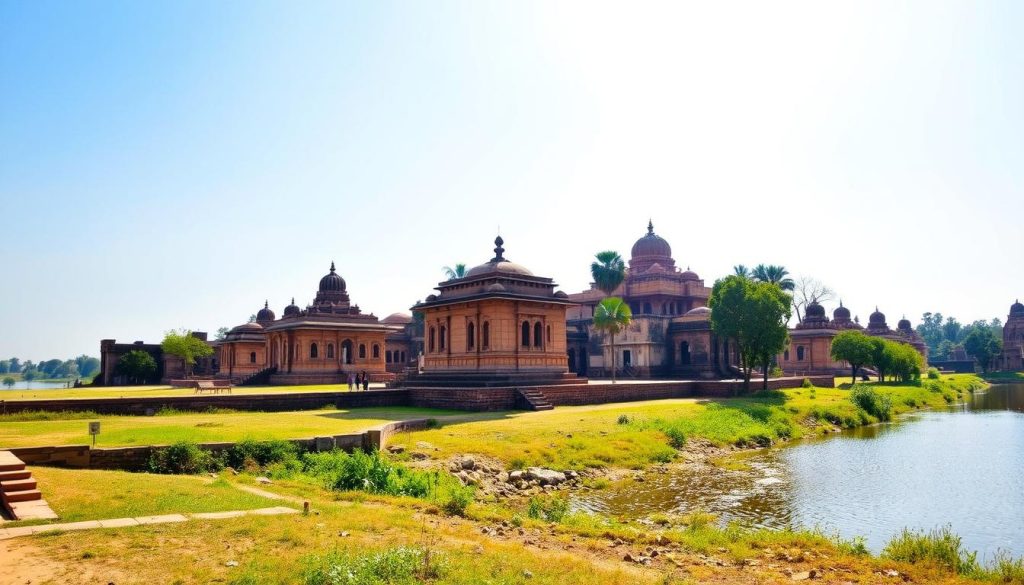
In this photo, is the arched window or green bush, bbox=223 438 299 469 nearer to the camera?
green bush, bbox=223 438 299 469

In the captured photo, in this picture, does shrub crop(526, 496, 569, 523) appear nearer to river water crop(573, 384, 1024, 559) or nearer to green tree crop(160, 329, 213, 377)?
river water crop(573, 384, 1024, 559)

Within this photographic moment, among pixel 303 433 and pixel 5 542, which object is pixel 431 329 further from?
pixel 5 542

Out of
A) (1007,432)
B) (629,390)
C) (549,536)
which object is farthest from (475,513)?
(1007,432)

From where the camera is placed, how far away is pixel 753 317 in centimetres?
4631

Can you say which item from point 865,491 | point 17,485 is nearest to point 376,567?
point 17,485

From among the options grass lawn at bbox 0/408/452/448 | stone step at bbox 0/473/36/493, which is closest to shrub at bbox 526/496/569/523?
grass lawn at bbox 0/408/452/448

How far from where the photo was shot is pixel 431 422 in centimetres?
2778

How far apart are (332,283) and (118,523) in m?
53.6

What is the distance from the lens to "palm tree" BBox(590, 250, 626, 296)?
6344cm

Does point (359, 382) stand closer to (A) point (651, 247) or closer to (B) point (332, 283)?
(B) point (332, 283)

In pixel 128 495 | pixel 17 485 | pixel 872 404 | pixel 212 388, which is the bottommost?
pixel 872 404

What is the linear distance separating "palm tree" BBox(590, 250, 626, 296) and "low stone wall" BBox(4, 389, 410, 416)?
30.1m

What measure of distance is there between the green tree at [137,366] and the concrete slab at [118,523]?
2362 inches

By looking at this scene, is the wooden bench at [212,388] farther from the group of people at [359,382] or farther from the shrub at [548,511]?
the shrub at [548,511]
